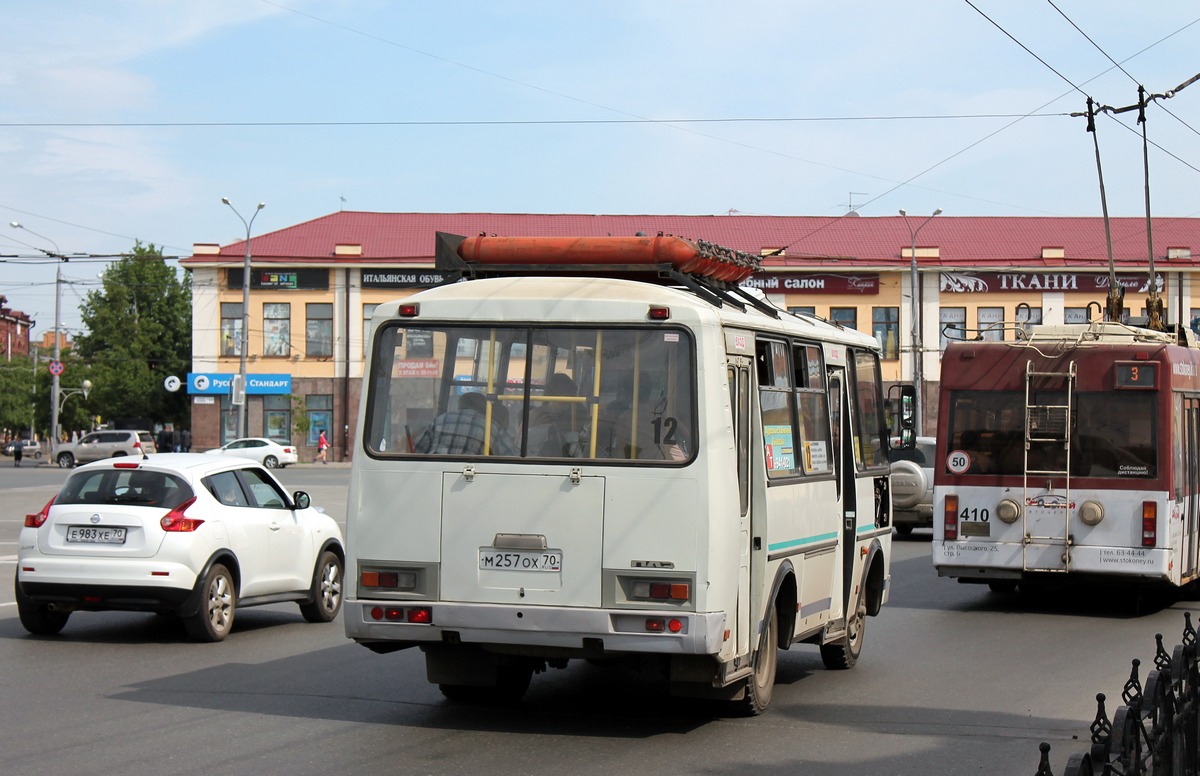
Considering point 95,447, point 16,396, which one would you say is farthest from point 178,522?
point 16,396

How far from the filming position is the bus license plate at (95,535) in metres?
12.2

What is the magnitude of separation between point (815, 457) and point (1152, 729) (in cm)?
507

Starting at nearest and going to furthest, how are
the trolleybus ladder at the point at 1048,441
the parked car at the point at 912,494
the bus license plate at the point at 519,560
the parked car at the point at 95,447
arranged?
the bus license plate at the point at 519,560 → the trolleybus ladder at the point at 1048,441 → the parked car at the point at 912,494 → the parked car at the point at 95,447

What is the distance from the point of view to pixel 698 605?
323 inches

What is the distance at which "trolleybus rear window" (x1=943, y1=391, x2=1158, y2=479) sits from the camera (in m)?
15.6

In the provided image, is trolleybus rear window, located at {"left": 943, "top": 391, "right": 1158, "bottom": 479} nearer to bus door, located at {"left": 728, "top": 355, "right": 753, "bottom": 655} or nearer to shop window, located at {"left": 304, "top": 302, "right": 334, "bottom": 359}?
bus door, located at {"left": 728, "top": 355, "right": 753, "bottom": 655}

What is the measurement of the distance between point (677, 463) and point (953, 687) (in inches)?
144

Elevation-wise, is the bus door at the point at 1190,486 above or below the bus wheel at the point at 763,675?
above

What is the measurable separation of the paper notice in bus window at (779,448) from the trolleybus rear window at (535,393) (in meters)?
Answer: 1.04

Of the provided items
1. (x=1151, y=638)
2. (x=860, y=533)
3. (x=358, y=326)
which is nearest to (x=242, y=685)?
(x=860, y=533)

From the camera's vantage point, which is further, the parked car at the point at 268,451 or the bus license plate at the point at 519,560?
the parked car at the point at 268,451

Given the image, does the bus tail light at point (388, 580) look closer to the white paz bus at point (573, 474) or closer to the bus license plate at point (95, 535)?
the white paz bus at point (573, 474)

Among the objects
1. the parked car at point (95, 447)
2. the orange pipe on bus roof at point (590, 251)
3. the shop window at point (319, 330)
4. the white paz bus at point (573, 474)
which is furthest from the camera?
the shop window at point (319, 330)

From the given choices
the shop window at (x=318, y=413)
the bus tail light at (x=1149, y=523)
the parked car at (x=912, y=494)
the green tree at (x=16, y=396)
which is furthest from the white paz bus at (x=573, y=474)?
the green tree at (x=16, y=396)
